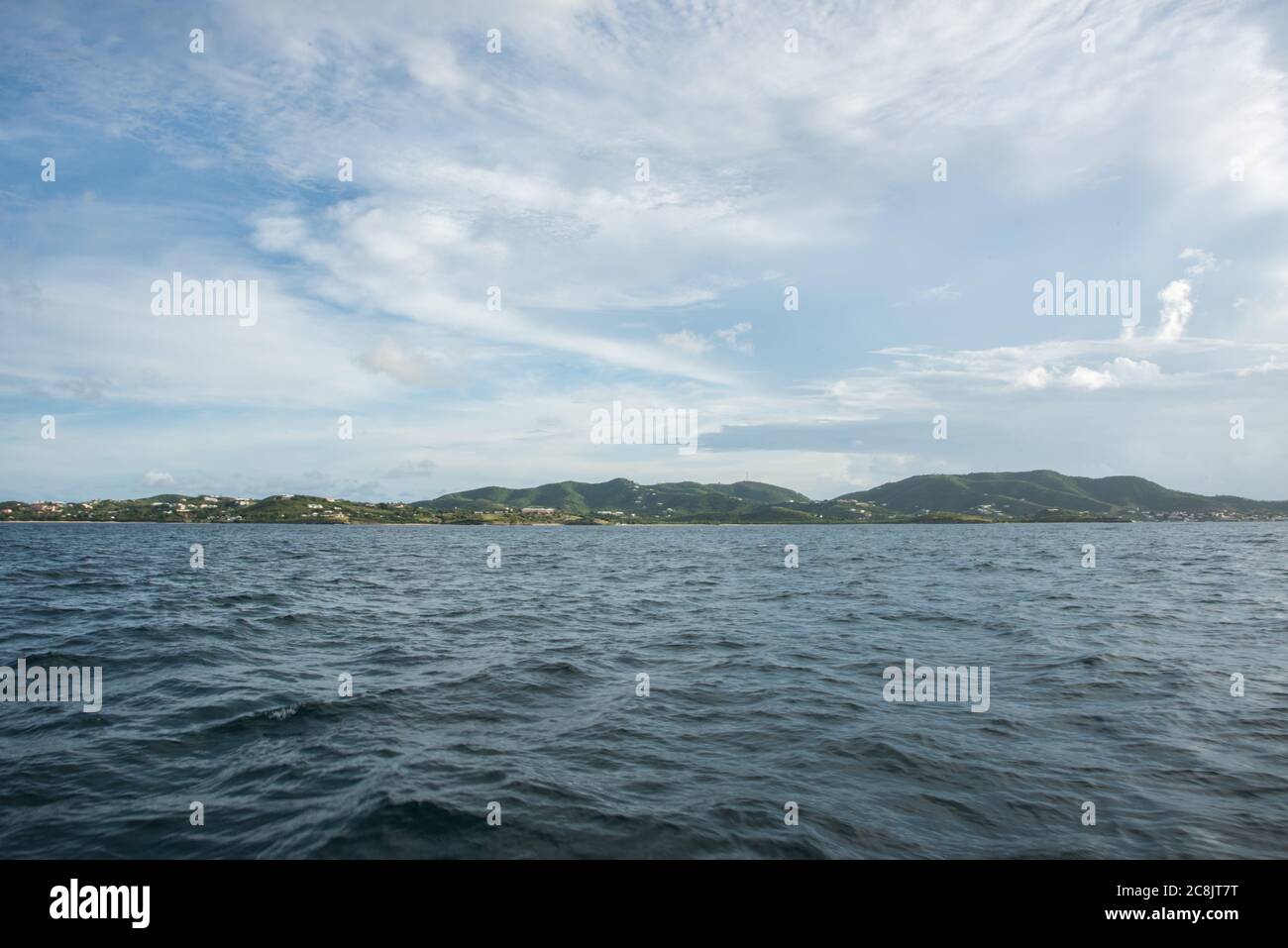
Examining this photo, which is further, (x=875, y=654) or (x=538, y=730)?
(x=875, y=654)

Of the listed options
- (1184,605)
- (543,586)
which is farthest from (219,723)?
(1184,605)

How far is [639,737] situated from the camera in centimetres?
1650

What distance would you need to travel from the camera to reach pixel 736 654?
88.5ft

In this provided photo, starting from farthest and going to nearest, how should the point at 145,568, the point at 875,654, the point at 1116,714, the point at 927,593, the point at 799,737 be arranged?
the point at 145,568 < the point at 927,593 < the point at 875,654 < the point at 1116,714 < the point at 799,737

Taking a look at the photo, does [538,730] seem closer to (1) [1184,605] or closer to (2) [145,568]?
(1) [1184,605]

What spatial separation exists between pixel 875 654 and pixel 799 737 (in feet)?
39.1

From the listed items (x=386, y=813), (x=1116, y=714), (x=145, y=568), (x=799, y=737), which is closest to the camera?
(x=386, y=813)

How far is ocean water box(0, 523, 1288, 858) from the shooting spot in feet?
37.0

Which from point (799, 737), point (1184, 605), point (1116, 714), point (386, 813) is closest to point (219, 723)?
point (386, 813)

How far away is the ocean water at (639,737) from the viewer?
37.0 feet
